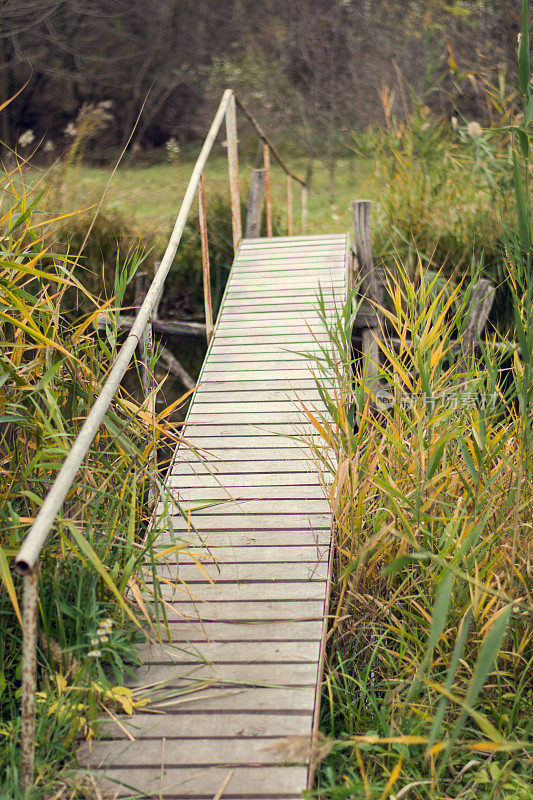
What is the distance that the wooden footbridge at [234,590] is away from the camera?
1.99 m

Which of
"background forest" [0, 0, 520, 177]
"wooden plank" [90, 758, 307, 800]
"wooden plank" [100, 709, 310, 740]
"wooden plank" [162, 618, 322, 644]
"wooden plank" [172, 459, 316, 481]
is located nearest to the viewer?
"wooden plank" [90, 758, 307, 800]

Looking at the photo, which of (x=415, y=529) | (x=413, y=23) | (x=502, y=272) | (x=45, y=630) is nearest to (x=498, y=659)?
(x=415, y=529)

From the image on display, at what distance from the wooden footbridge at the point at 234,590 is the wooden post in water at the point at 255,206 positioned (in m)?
1.71

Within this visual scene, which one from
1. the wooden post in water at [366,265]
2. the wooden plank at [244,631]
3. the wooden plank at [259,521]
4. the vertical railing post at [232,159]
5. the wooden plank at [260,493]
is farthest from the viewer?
Answer: the vertical railing post at [232,159]

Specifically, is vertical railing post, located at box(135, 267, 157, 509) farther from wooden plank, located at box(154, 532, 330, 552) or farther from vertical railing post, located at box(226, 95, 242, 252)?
vertical railing post, located at box(226, 95, 242, 252)

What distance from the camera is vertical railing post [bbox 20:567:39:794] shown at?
1719 millimetres

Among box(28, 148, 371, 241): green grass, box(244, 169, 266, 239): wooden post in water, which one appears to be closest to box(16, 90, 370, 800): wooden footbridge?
box(244, 169, 266, 239): wooden post in water

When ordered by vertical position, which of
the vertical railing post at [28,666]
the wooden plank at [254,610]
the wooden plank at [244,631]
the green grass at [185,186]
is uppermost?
the vertical railing post at [28,666]

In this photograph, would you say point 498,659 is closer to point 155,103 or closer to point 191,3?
point 155,103

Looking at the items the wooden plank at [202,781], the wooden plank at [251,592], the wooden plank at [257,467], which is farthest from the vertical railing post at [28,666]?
the wooden plank at [257,467]

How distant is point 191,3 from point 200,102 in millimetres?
1840

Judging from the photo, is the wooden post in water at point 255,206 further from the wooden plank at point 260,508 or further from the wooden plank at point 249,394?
the wooden plank at point 260,508

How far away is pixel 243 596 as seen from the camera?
8.69 feet

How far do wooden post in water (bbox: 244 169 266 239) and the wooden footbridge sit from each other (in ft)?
5.61
